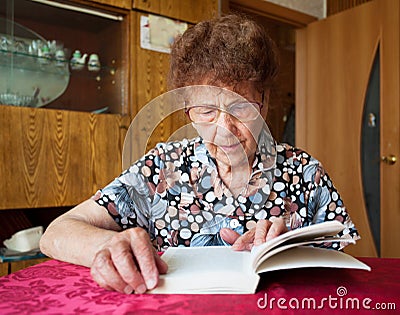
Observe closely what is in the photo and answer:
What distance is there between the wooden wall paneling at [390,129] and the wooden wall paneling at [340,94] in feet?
0.38

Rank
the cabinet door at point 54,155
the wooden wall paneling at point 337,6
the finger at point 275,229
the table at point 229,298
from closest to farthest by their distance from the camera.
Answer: the table at point 229,298, the finger at point 275,229, the cabinet door at point 54,155, the wooden wall paneling at point 337,6

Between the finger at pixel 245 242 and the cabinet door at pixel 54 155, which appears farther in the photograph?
the cabinet door at pixel 54 155

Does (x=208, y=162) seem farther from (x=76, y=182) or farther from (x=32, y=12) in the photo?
(x=32, y=12)

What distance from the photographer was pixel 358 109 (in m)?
2.93

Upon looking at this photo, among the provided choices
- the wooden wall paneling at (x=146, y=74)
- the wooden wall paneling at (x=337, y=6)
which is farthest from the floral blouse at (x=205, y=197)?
the wooden wall paneling at (x=337, y=6)

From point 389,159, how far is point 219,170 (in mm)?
1909

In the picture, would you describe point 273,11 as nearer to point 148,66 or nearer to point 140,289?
point 148,66

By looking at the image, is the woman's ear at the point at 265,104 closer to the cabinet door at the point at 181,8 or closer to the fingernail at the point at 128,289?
the fingernail at the point at 128,289

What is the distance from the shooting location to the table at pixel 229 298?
0.55 metres

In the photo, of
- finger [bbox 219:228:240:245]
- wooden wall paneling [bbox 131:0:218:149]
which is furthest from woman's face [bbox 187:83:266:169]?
wooden wall paneling [bbox 131:0:218:149]

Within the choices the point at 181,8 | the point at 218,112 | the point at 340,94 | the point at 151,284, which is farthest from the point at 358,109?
the point at 151,284

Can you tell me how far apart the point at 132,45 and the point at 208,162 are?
1.43 metres

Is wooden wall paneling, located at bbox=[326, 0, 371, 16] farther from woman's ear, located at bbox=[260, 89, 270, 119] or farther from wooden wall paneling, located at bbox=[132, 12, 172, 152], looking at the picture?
woman's ear, located at bbox=[260, 89, 270, 119]

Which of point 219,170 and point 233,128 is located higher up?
point 233,128
